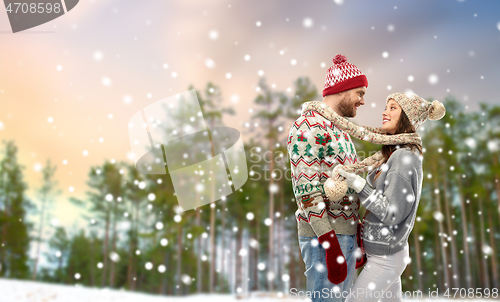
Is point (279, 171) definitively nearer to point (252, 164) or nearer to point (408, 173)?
point (252, 164)

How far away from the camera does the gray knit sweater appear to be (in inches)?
76.6

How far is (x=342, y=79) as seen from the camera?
7.68ft

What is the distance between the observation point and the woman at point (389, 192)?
1943 millimetres

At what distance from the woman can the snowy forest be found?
25.2 ft

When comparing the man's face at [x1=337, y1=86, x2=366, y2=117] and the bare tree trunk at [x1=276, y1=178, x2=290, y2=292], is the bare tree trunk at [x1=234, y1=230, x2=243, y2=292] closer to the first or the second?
the bare tree trunk at [x1=276, y1=178, x2=290, y2=292]

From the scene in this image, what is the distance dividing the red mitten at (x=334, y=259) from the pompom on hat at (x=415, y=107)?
3.23 ft

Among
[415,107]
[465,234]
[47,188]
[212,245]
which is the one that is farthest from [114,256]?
[415,107]

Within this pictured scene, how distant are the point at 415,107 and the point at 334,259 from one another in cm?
115

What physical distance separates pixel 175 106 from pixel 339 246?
9.65 meters

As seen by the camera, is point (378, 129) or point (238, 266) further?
point (238, 266)

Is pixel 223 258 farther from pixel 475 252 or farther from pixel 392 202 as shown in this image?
pixel 392 202

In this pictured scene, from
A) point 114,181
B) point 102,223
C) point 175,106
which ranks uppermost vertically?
point 175,106

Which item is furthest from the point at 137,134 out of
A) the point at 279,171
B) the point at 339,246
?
the point at 279,171

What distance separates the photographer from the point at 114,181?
44.7ft
